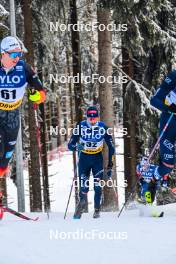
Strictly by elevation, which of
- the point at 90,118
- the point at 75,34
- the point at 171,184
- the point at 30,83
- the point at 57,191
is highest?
the point at 75,34

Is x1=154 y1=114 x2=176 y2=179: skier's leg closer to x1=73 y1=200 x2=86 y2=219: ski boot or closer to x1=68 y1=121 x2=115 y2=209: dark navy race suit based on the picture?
x1=68 y1=121 x2=115 y2=209: dark navy race suit

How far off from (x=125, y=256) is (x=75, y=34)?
1336 cm

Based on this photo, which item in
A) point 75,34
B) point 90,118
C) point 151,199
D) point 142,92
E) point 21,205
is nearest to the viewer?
point 151,199

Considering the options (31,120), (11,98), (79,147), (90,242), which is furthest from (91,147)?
(31,120)

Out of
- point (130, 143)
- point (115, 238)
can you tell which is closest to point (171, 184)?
point (130, 143)

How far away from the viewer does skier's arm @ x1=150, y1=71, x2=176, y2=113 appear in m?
7.27

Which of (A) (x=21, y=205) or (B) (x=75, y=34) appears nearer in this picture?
(A) (x=21, y=205)

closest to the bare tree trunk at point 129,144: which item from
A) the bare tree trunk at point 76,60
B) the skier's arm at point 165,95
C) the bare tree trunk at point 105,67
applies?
the bare tree trunk at point 76,60

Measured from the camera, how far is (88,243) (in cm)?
520

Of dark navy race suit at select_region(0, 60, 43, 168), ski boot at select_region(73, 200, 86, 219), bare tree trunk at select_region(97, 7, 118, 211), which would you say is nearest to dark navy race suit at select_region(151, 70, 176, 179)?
ski boot at select_region(73, 200, 86, 219)

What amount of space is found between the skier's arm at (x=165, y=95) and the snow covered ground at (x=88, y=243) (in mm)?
1837

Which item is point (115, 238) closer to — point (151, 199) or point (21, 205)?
point (151, 199)

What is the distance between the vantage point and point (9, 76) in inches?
274

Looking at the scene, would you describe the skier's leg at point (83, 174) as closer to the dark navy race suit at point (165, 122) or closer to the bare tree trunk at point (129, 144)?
the dark navy race suit at point (165, 122)
